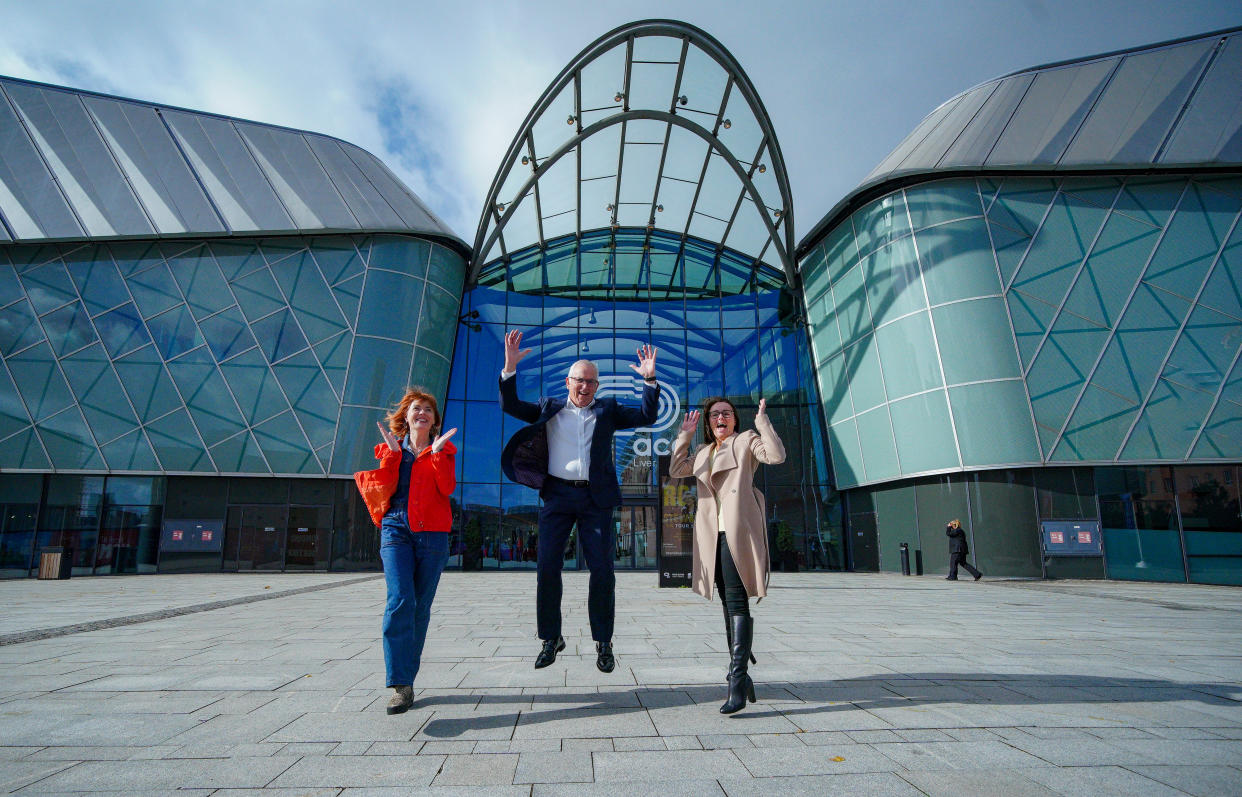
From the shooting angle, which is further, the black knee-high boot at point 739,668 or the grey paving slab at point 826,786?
the black knee-high boot at point 739,668

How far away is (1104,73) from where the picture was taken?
1741 cm

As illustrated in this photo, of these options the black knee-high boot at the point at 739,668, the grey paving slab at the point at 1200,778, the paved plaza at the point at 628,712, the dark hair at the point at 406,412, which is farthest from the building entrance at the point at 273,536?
the grey paving slab at the point at 1200,778

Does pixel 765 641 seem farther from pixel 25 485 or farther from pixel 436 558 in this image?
pixel 25 485

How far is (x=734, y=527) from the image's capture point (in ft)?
12.0

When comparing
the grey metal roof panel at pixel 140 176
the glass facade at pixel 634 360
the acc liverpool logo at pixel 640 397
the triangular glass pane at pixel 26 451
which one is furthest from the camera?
the acc liverpool logo at pixel 640 397

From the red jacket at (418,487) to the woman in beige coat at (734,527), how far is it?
125 cm

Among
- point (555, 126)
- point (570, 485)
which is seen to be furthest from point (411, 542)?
point (555, 126)

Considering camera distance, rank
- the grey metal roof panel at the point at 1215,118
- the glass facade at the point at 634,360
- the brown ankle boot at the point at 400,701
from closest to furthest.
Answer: the brown ankle boot at the point at 400,701, the grey metal roof panel at the point at 1215,118, the glass facade at the point at 634,360

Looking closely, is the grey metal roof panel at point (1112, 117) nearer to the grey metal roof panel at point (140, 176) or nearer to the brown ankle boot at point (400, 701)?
the grey metal roof panel at point (140, 176)

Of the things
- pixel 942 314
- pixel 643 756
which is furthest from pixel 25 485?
pixel 942 314

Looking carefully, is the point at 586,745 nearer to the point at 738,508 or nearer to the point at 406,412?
the point at 738,508

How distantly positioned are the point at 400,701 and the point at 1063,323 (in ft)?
58.9

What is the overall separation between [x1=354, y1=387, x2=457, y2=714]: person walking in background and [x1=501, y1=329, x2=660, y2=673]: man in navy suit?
1.58 feet

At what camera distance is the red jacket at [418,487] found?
3.56 meters
